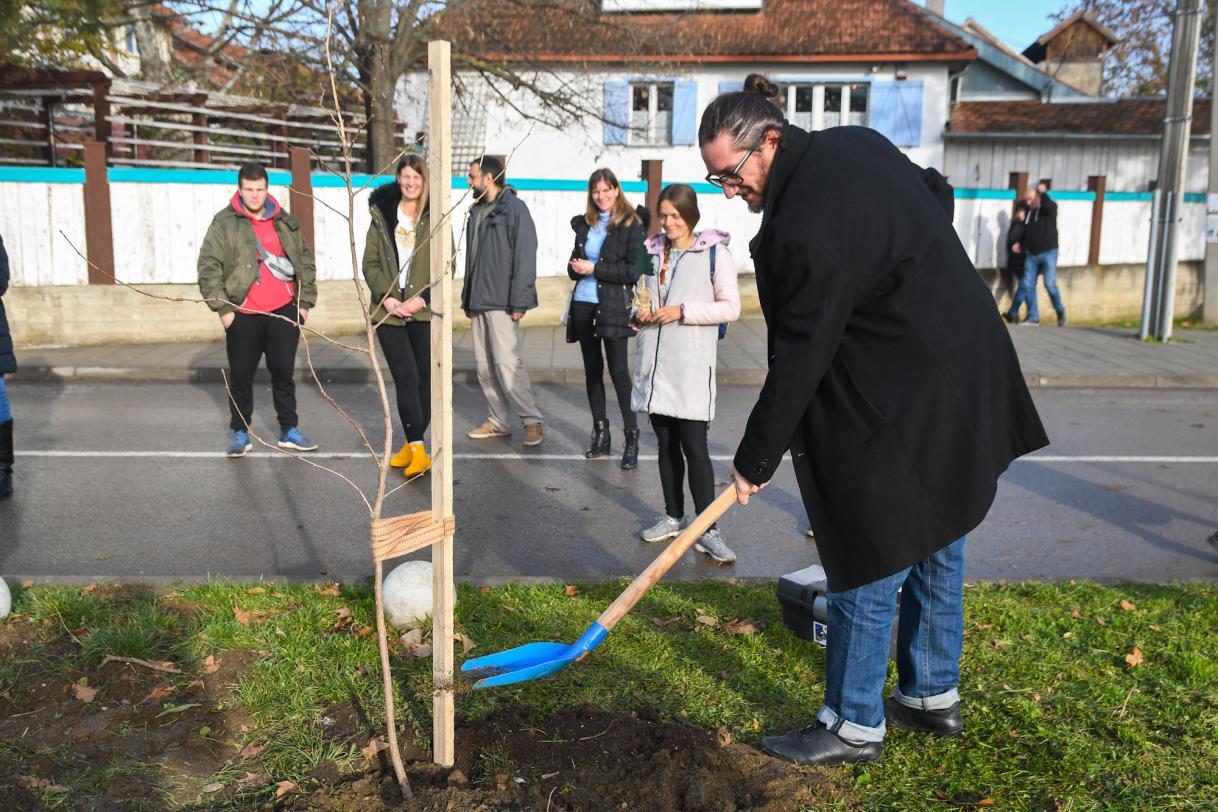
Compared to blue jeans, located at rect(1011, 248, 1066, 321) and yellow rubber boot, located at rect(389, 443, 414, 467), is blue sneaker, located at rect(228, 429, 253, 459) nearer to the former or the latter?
yellow rubber boot, located at rect(389, 443, 414, 467)

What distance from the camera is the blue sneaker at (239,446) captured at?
311 inches

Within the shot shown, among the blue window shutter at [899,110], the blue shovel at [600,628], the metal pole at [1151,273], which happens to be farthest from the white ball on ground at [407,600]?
the blue window shutter at [899,110]

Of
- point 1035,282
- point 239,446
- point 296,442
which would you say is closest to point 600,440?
point 296,442

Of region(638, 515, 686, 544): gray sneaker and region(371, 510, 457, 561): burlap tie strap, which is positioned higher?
region(371, 510, 457, 561): burlap tie strap

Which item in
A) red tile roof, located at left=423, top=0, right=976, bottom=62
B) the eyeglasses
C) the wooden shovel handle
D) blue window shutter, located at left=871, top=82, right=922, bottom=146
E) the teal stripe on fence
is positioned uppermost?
red tile roof, located at left=423, top=0, right=976, bottom=62

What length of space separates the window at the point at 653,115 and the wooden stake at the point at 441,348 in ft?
79.7

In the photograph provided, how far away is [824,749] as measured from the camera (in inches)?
133

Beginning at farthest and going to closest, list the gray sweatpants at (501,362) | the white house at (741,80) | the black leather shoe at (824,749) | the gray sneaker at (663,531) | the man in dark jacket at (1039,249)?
1. the white house at (741,80)
2. the man in dark jacket at (1039,249)
3. the gray sweatpants at (501,362)
4. the gray sneaker at (663,531)
5. the black leather shoe at (824,749)

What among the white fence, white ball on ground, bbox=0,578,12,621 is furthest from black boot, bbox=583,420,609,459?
white ball on ground, bbox=0,578,12,621

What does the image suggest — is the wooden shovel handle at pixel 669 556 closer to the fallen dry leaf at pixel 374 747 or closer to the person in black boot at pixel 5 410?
the fallen dry leaf at pixel 374 747

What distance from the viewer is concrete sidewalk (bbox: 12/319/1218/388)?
1140 centimetres

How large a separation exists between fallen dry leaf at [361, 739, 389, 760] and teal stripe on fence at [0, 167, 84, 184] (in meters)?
11.5

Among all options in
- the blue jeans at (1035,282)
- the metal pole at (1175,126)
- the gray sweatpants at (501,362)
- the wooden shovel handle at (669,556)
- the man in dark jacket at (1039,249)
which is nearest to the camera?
the wooden shovel handle at (669,556)

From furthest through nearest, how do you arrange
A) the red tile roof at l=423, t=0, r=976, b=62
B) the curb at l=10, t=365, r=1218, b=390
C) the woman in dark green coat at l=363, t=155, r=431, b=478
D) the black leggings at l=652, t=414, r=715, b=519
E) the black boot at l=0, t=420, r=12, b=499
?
1. the red tile roof at l=423, t=0, r=976, b=62
2. the curb at l=10, t=365, r=1218, b=390
3. the woman in dark green coat at l=363, t=155, r=431, b=478
4. the black boot at l=0, t=420, r=12, b=499
5. the black leggings at l=652, t=414, r=715, b=519
